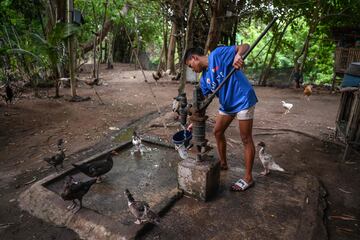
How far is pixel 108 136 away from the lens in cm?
577

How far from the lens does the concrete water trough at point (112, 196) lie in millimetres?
2904

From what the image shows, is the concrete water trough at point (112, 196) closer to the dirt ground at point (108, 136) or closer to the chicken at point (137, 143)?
the dirt ground at point (108, 136)

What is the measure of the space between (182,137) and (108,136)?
7.62 ft

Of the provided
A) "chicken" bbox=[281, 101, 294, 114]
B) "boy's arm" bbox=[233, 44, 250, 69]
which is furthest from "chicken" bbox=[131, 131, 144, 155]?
"chicken" bbox=[281, 101, 294, 114]

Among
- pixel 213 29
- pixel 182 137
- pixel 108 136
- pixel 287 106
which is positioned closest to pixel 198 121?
pixel 182 137

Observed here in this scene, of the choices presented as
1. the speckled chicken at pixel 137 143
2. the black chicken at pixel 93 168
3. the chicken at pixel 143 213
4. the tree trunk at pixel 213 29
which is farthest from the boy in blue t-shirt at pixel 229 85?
the tree trunk at pixel 213 29

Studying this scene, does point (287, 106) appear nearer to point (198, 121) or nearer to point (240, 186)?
point (240, 186)

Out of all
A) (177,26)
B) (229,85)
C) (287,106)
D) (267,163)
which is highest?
(177,26)

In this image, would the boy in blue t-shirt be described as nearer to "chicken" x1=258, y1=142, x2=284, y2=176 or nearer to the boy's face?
the boy's face

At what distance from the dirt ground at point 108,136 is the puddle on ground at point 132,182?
0.51 meters

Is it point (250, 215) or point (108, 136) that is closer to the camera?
point (250, 215)

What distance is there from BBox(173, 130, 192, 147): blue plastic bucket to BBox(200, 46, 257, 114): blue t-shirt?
35.1 inches

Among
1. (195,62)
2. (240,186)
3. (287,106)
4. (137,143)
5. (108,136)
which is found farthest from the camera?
(287,106)

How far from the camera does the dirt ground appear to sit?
3.28m
